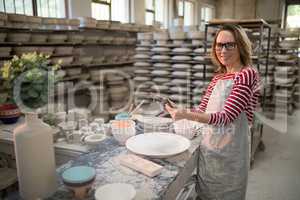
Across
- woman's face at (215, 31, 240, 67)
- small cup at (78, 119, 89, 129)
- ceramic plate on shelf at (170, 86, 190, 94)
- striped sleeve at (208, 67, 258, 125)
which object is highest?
woman's face at (215, 31, 240, 67)

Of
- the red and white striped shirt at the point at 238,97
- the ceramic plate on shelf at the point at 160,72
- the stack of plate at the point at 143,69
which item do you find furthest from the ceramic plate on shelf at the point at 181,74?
the red and white striped shirt at the point at 238,97

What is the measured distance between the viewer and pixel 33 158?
104 cm

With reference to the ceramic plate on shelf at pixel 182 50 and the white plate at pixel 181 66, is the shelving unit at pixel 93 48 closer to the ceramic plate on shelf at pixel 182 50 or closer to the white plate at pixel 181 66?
the white plate at pixel 181 66

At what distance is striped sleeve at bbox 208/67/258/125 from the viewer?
1.32 m

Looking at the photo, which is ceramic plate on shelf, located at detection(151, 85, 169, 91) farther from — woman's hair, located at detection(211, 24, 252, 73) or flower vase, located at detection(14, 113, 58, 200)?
flower vase, located at detection(14, 113, 58, 200)

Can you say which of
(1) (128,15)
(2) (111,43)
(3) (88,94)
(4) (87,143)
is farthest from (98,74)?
(4) (87,143)

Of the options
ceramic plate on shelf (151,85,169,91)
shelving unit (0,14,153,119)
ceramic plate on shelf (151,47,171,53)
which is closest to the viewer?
shelving unit (0,14,153,119)

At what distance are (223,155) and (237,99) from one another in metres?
0.37

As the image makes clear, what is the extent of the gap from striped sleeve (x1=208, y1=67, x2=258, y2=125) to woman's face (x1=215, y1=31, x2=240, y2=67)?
0.35 feet

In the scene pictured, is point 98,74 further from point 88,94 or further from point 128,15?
point 128,15

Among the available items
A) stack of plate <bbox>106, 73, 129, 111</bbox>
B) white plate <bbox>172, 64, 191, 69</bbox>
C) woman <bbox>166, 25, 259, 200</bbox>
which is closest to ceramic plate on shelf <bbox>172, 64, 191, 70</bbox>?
white plate <bbox>172, 64, 191, 69</bbox>

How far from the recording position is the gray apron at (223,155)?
1.47 meters

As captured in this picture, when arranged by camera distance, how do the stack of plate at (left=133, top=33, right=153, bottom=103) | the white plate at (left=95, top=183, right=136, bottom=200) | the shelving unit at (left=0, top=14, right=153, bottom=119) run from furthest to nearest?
the stack of plate at (left=133, top=33, right=153, bottom=103)
the shelving unit at (left=0, top=14, right=153, bottom=119)
the white plate at (left=95, top=183, right=136, bottom=200)

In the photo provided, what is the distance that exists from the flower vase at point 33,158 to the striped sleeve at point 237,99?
2.48 ft
